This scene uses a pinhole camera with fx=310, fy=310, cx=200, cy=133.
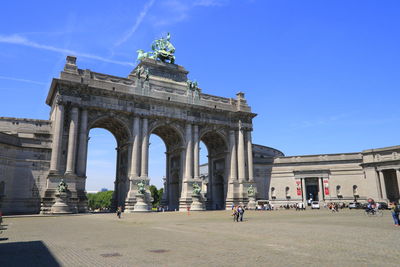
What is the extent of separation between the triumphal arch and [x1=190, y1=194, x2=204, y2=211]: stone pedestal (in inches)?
6.2

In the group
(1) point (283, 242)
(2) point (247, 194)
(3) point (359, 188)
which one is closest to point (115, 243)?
(1) point (283, 242)

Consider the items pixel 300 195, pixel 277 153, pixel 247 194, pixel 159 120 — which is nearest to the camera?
pixel 159 120

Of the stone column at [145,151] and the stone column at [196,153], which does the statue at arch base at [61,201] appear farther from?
the stone column at [196,153]

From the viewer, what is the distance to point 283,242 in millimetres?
13070

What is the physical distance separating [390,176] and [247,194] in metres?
28.7

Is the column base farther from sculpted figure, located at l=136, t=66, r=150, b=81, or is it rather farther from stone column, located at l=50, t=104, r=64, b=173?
sculpted figure, located at l=136, t=66, r=150, b=81

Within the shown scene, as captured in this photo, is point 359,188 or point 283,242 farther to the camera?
point 359,188

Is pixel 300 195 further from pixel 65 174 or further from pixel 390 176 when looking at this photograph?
pixel 65 174

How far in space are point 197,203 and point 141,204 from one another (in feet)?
31.1

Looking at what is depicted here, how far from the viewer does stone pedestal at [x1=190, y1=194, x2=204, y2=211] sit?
48694 millimetres

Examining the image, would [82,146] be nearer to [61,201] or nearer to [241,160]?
[61,201]

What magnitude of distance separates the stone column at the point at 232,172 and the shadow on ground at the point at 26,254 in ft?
142

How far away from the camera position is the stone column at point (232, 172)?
2153 inches

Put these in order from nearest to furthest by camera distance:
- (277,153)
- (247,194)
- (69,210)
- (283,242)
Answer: (283,242)
(69,210)
(247,194)
(277,153)
